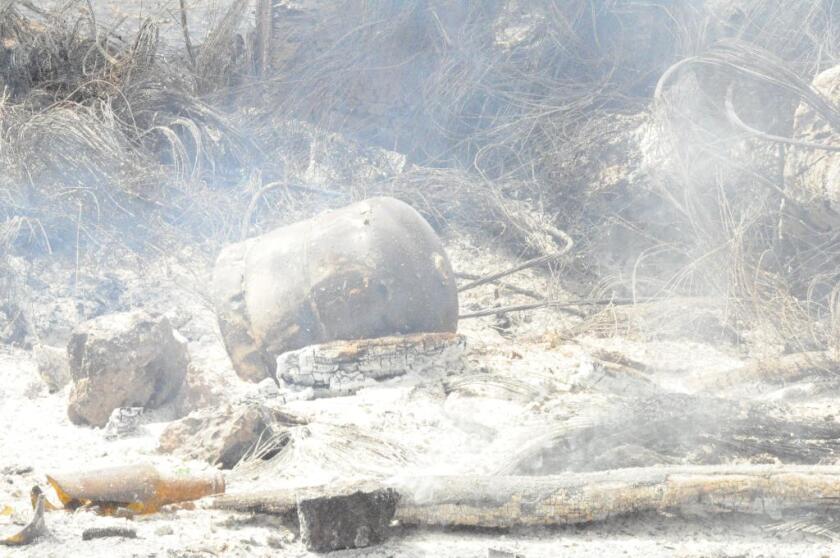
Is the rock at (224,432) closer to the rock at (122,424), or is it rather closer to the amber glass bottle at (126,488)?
the rock at (122,424)

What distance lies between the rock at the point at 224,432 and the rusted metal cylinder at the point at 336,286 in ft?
3.21

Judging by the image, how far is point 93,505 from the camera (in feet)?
11.7

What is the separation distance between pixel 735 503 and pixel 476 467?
3.52 ft

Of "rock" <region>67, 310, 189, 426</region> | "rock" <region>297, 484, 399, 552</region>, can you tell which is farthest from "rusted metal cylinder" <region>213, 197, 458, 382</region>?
"rock" <region>297, 484, 399, 552</region>

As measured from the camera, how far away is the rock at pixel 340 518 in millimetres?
3316

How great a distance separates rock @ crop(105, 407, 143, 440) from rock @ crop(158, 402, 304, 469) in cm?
33

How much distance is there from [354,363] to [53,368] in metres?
1.84

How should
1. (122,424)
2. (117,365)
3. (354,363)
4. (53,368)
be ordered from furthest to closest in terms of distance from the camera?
(53,368), (354,363), (117,365), (122,424)

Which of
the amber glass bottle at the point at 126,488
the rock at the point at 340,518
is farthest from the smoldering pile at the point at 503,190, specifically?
the amber glass bottle at the point at 126,488

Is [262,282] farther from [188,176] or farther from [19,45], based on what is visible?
[19,45]

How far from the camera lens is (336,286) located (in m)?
5.50

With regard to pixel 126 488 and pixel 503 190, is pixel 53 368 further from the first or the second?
pixel 503 190

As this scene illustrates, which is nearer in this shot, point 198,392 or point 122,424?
point 122,424

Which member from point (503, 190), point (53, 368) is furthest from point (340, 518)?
point (503, 190)
